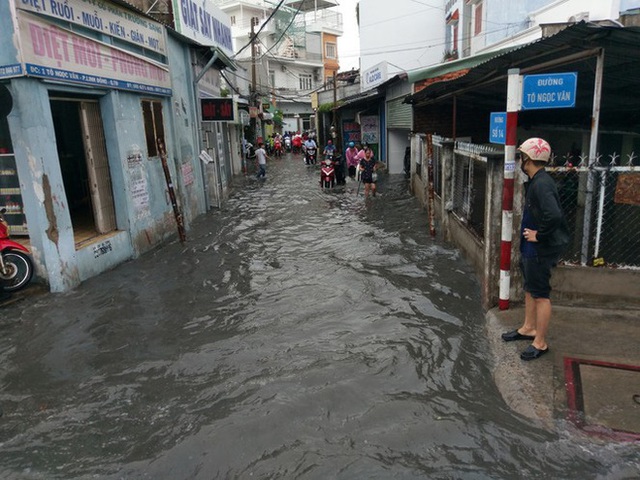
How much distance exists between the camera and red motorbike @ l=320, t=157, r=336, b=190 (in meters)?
18.7

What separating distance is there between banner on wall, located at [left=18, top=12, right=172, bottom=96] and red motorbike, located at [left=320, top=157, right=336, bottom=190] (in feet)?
30.6

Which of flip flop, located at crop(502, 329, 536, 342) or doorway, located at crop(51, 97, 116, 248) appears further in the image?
doorway, located at crop(51, 97, 116, 248)

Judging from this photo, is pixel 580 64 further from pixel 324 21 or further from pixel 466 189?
pixel 324 21

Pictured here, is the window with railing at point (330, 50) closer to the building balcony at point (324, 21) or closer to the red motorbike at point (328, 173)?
the building balcony at point (324, 21)

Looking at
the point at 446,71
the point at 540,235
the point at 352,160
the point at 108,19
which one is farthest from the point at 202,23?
the point at 540,235

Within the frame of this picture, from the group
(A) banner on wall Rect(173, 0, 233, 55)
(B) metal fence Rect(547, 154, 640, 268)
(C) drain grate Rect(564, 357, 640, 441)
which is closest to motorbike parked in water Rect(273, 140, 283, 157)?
(A) banner on wall Rect(173, 0, 233, 55)

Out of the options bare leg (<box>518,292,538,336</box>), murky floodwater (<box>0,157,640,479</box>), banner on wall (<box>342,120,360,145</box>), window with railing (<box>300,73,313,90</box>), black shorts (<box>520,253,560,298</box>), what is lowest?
murky floodwater (<box>0,157,640,479</box>)

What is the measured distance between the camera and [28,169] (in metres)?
6.64

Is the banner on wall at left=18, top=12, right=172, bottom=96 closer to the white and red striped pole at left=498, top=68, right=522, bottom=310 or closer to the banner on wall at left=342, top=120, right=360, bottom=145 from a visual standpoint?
the white and red striped pole at left=498, top=68, right=522, bottom=310

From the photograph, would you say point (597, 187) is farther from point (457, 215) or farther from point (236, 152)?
point (236, 152)

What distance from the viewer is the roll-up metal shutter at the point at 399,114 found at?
18.6 m

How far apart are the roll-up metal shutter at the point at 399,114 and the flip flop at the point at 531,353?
14.4m

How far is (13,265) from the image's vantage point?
6.75m

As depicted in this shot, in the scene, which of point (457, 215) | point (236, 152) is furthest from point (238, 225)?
point (236, 152)
